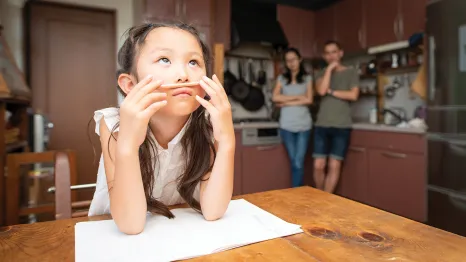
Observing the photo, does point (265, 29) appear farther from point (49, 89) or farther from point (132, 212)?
point (132, 212)

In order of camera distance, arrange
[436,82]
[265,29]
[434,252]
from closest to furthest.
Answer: [434,252] < [436,82] < [265,29]

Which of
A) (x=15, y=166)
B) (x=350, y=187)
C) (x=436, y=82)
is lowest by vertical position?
(x=350, y=187)

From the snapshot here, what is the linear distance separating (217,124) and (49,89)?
2.86 meters

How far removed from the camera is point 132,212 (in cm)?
61

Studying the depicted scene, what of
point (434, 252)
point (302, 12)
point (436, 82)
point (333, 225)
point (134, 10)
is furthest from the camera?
point (302, 12)

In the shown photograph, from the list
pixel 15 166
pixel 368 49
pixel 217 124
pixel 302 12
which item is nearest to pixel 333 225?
pixel 217 124

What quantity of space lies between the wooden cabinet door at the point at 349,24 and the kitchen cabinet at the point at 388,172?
3.42 ft

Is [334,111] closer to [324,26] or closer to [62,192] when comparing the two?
[324,26]

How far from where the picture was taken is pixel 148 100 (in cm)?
59

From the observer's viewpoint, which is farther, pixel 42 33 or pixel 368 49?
pixel 368 49

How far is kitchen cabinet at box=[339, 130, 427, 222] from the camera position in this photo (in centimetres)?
253

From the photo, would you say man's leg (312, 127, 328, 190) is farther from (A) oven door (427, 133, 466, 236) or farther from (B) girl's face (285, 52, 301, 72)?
(A) oven door (427, 133, 466, 236)

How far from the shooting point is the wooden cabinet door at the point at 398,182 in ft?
8.29

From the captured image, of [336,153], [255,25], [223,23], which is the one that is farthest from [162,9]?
[336,153]
